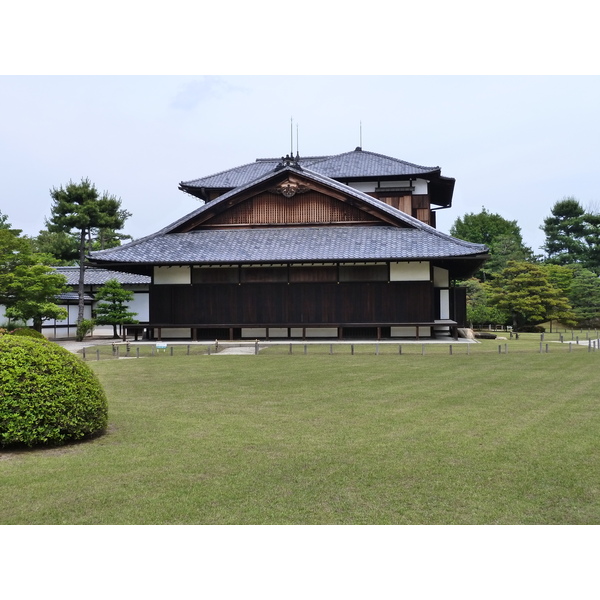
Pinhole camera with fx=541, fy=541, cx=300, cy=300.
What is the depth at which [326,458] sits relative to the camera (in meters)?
6.18

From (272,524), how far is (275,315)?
2086cm

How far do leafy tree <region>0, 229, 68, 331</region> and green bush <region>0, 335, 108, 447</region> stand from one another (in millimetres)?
20557

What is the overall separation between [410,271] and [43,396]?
20025 millimetres

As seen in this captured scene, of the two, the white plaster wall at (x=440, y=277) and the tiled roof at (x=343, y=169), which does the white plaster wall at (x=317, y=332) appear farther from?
the tiled roof at (x=343, y=169)

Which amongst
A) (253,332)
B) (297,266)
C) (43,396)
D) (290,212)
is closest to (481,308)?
(290,212)

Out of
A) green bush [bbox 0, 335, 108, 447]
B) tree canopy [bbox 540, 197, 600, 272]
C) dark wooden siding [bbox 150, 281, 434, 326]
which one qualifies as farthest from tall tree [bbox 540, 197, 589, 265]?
green bush [bbox 0, 335, 108, 447]

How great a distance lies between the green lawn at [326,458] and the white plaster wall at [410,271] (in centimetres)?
1303

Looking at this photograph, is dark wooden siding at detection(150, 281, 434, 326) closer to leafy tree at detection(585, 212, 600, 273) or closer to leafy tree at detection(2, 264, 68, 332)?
leafy tree at detection(2, 264, 68, 332)

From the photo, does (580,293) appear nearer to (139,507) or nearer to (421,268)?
(421,268)

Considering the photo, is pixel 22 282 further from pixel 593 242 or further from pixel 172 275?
pixel 593 242

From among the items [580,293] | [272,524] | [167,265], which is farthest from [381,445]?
[580,293]

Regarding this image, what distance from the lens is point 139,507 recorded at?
4.74 meters

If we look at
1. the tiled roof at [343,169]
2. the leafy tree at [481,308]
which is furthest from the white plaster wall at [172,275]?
the leafy tree at [481,308]

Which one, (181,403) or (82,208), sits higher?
(82,208)
